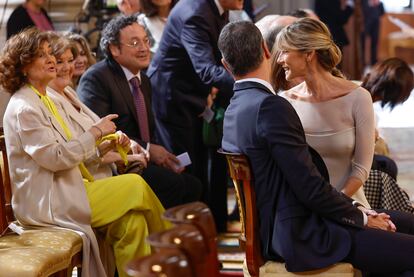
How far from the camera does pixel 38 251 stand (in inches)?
172

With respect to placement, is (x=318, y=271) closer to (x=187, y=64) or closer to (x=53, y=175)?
(x=53, y=175)

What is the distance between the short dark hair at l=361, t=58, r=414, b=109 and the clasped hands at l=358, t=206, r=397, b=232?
6.54ft

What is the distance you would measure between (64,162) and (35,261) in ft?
1.92

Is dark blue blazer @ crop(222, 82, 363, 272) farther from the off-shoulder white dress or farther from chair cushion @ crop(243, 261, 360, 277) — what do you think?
the off-shoulder white dress

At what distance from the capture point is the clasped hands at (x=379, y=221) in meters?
4.15

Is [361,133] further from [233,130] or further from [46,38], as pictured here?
[46,38]

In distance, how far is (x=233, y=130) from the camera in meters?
4.10

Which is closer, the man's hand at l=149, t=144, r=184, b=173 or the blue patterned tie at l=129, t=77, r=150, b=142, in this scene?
the man's hand at l=149, t=144, r=184, b=173

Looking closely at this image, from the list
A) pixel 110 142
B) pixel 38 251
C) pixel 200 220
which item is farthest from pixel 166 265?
pixel 110 142

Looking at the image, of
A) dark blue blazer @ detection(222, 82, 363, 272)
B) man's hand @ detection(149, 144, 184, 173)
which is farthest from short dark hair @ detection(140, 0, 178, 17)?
dark blue blazer @ detection(222, 82, 363, 272)

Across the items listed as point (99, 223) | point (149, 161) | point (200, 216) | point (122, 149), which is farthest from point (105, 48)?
point (200, 216)

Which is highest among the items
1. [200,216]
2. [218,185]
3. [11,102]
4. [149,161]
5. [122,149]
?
[200,216]

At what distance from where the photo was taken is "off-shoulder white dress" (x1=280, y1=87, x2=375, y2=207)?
446 cm

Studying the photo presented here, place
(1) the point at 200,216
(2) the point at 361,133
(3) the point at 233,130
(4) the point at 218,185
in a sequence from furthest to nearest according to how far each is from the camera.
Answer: (4) the point at 218,185, (2) the point at 361,133, (3) the point at 233,130, (1) the point at 200,216
